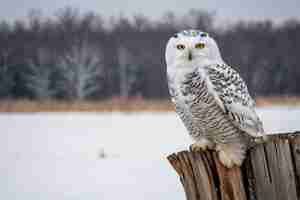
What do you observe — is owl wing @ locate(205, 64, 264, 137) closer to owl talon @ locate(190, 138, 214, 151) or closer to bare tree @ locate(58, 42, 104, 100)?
owl talon @ locate(190, 138, 214, 151)

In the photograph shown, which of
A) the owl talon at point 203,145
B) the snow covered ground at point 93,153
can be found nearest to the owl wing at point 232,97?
the owl talon at point 203,145

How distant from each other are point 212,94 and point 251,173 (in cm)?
21

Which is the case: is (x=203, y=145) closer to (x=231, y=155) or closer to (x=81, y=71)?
(x=231, y=155)

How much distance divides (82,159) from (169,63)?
6.63 feet

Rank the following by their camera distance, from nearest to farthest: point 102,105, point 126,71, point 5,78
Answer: point 5,78 → point 126,71 → point 102,105

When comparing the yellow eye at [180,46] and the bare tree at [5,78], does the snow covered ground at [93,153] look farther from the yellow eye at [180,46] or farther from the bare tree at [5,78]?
the yellow eye at [180,46]

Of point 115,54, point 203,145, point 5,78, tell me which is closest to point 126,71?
point 115,54

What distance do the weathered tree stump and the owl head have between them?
23cm

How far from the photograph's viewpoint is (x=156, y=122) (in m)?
3.63

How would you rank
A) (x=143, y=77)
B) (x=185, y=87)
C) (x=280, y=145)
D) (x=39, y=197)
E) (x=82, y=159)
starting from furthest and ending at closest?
(x=143, y=77) < (x=82, y=159) < (x=39, y=197) < (x=185, y=87) < (x=280, y=145)

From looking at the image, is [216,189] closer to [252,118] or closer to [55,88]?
[252,118]

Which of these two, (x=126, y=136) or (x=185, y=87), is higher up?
(x=185, y=87)

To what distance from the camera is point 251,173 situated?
97 centimetres

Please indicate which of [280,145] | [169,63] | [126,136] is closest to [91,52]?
[126,136]
